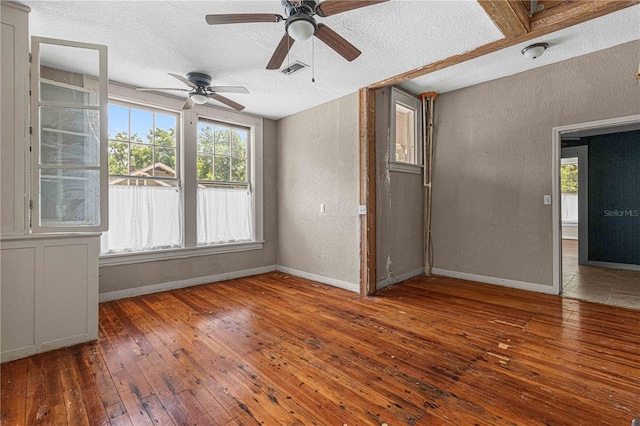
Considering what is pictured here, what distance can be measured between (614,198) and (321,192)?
16.7ft

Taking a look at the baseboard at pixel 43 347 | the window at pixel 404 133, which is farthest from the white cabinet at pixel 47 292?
the window at pixel 404 133

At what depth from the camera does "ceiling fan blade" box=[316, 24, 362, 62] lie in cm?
203

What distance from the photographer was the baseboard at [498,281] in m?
3.67

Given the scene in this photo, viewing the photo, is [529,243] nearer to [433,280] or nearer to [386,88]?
[433,280]

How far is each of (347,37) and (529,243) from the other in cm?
338

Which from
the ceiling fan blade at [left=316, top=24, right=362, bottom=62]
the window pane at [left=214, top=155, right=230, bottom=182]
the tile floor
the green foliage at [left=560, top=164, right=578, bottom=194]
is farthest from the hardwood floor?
the green foliage at [left=560, top=164, right=578, bottom=194]

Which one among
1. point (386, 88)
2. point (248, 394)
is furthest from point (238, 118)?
point (248, 394)

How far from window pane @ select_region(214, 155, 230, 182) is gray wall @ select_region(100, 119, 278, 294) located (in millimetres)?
664

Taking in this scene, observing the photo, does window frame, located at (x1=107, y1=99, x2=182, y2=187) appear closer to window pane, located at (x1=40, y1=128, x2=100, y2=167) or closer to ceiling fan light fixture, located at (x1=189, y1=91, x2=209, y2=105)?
ceiling fan light fixture, located at (x1=189, y1=91, x2=209, y2=105)

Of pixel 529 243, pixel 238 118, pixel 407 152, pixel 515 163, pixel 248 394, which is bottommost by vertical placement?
pixel 248 394

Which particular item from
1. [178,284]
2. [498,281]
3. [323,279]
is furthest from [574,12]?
[178,284]

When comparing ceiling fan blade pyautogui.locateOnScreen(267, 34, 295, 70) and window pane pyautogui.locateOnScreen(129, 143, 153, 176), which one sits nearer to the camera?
ceiling fan blade pyautogui.locateOnScreen(267, 34, 295, 70)

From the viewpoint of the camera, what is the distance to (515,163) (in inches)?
154

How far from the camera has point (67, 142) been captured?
8.27 ft
